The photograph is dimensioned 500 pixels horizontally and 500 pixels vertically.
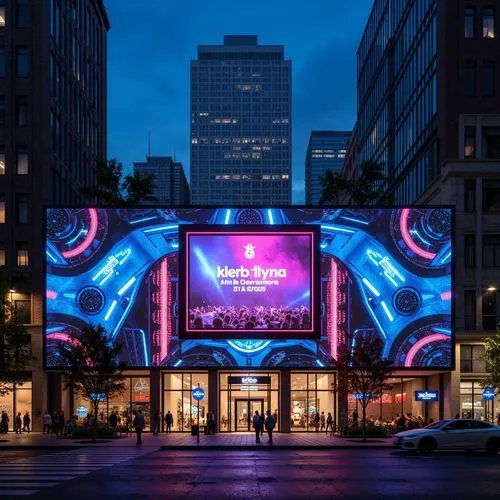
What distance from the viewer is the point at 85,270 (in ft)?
194

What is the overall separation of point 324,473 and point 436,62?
46.1 m

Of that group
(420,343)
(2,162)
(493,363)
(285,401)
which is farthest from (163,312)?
(493,363)

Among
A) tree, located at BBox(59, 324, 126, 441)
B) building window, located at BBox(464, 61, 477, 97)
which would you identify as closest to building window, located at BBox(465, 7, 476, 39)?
building window, located at BBox(464, 61, 477, 97)

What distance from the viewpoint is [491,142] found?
61.8 metres

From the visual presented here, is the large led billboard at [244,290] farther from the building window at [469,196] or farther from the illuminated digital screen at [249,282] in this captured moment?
the building window at [469,196]

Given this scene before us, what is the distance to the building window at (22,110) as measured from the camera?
64.1 metres

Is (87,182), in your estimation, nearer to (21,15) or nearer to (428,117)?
(21,15)

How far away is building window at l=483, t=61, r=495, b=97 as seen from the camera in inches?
2437

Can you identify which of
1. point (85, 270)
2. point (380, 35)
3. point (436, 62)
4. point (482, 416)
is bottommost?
point (482, 416)

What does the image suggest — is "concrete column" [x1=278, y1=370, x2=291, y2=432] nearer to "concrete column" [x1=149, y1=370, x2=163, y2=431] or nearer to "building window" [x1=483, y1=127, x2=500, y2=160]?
"concrete column" [x1=149, y1=370, x2=163, y2=431]

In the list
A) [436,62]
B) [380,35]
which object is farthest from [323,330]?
[380,35]

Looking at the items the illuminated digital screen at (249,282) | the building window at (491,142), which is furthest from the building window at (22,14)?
the building window at (491,142)

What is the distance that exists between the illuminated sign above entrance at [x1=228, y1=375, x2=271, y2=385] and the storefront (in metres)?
15.1

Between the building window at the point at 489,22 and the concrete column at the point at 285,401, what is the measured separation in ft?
97.7
